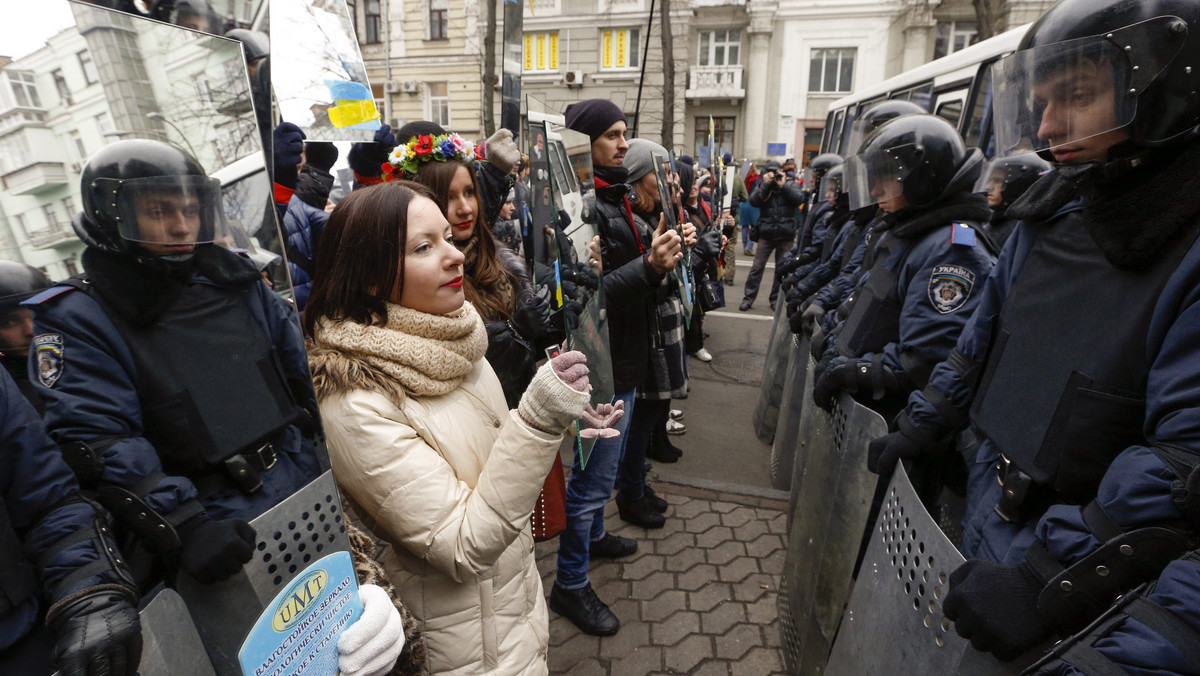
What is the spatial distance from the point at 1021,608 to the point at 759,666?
162cm

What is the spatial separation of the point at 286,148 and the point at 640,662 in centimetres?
270

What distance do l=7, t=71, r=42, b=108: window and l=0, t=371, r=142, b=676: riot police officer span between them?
17.6 inches

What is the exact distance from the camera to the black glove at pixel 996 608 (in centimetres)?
110

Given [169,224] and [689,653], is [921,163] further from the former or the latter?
[169,224]

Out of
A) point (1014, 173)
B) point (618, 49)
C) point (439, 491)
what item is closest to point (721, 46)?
point (618, 49)

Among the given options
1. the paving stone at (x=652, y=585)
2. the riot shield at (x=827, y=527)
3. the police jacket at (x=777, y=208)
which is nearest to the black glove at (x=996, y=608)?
the riot shield at (x=827, y=527)

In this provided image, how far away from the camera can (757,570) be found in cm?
311

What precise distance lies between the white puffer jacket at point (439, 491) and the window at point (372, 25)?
2992cm

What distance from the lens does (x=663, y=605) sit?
2850 millimetres

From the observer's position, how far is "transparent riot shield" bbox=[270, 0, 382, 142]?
218 cm

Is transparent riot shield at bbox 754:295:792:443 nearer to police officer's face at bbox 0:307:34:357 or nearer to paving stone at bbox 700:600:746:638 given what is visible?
paving stone at bbox 700:600:746:638

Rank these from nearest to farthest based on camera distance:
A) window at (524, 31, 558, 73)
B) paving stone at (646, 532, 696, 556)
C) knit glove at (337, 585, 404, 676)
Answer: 1. knit glove at (337, 585, 404, 676)
2. paving stone at (646, 532, 696, 556)
3. window at (524, 31, 558, 73)

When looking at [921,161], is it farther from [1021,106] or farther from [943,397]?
[943,397]

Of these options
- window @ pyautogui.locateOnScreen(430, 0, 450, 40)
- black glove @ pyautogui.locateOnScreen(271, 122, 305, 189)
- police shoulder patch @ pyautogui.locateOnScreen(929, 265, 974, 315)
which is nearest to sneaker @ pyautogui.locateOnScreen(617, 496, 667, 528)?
police shoulder patch @ pyautogui.locateOnScreen(929, 265, 974, 315)
